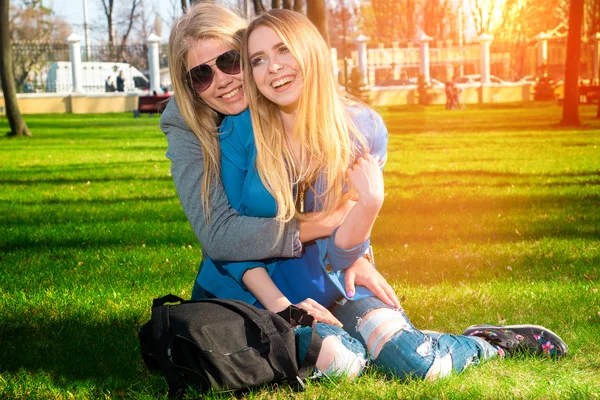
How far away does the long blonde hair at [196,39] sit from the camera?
3863 mm

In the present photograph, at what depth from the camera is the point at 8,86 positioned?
2216cm

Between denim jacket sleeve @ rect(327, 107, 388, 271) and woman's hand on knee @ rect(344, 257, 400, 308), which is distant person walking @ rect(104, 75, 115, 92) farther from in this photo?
woman's hand on knee @ rect(344, 257, 400, 308)

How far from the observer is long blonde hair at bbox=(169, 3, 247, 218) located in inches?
152

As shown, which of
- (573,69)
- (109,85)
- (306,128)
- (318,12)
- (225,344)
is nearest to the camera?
(225,344)

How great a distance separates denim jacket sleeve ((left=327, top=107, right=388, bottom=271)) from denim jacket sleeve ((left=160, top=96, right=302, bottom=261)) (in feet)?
0.48

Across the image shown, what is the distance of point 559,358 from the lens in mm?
3975

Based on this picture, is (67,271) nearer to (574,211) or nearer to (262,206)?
(262,206)

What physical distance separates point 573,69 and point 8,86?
13.8m

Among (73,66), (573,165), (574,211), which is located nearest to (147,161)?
(573,165)

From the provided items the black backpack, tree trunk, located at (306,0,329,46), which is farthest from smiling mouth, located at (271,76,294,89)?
tree trunk, located at (306,0,329,46)

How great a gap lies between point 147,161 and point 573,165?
6.78 meters

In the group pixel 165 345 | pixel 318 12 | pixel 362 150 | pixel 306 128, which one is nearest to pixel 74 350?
pixel 165 345

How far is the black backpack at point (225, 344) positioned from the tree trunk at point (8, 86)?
62.9 feet

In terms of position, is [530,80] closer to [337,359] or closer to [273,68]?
[273,68]
